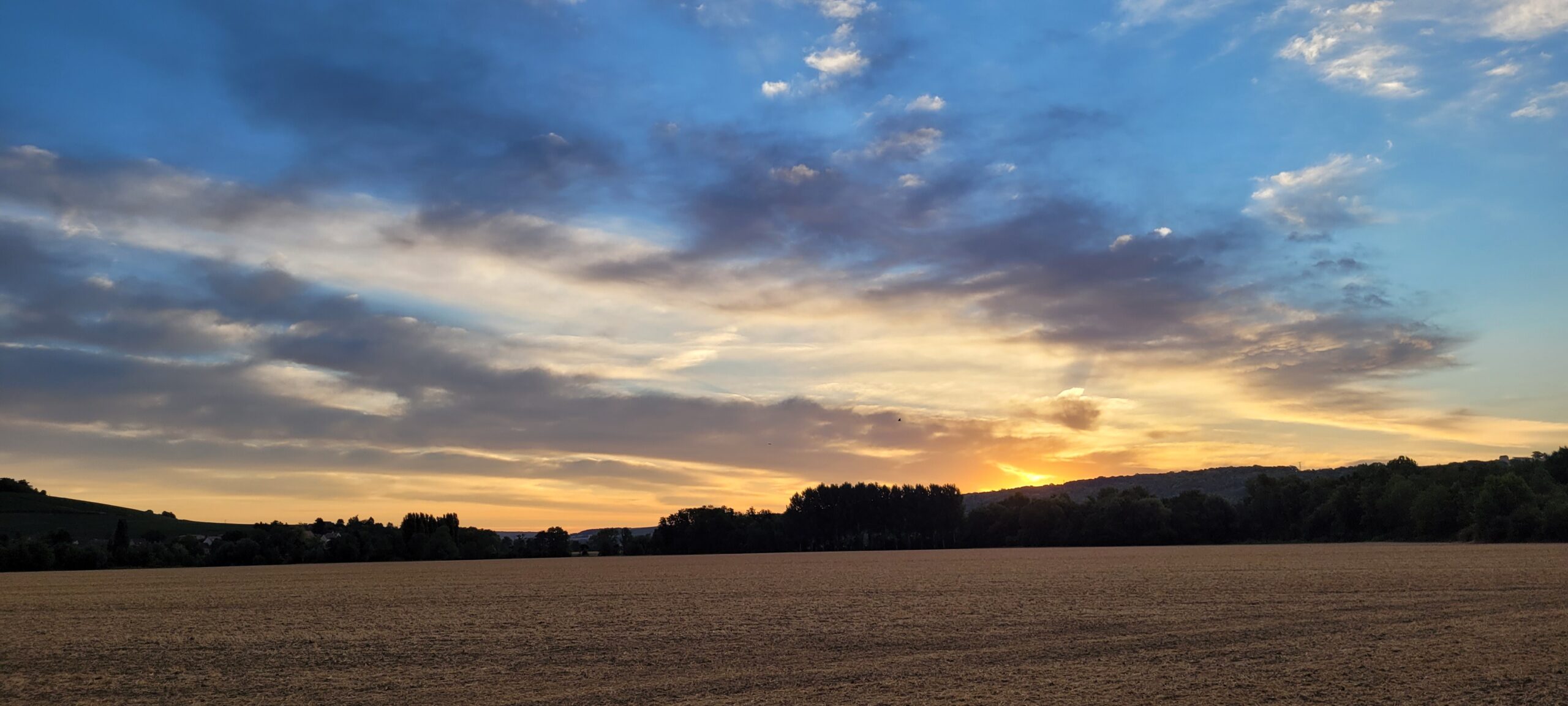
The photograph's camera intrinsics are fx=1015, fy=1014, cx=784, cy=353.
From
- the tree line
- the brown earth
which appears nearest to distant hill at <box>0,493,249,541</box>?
the tree line

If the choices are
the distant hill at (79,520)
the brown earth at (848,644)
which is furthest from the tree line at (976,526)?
the brown earth at (848,644)

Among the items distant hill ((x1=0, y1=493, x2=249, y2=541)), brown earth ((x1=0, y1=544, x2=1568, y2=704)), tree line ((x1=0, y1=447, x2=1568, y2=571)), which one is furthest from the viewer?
distant hill ((x1=0, y1=493, x2=249, y2=541))

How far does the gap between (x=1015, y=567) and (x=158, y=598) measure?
4497cm

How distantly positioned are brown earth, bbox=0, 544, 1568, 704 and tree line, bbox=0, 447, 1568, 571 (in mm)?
73513

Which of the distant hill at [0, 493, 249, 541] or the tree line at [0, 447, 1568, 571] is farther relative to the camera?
the distant hill at [0, 493, 249, 541]

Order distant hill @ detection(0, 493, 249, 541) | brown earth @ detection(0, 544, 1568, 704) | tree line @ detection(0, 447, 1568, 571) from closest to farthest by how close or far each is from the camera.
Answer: brown earth @ detection(0, 544, 1568, 704), tree line @ detection(0, 447, 1568, 571), distant hill @ detection(0, 493, 249, 541)

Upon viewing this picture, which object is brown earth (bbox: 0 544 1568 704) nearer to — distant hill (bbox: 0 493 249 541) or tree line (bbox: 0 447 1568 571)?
tree line (bbox: 0 447 1568 571)

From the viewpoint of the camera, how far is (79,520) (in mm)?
156500

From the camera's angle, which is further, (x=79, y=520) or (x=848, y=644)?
(x=79, y=520)

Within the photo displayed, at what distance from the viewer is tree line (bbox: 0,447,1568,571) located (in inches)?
4119

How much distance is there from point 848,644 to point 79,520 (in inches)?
6913

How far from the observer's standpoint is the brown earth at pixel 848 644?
15.6 meters

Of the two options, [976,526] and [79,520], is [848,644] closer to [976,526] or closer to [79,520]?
[976,526]

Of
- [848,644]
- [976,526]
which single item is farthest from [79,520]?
[848,644]
